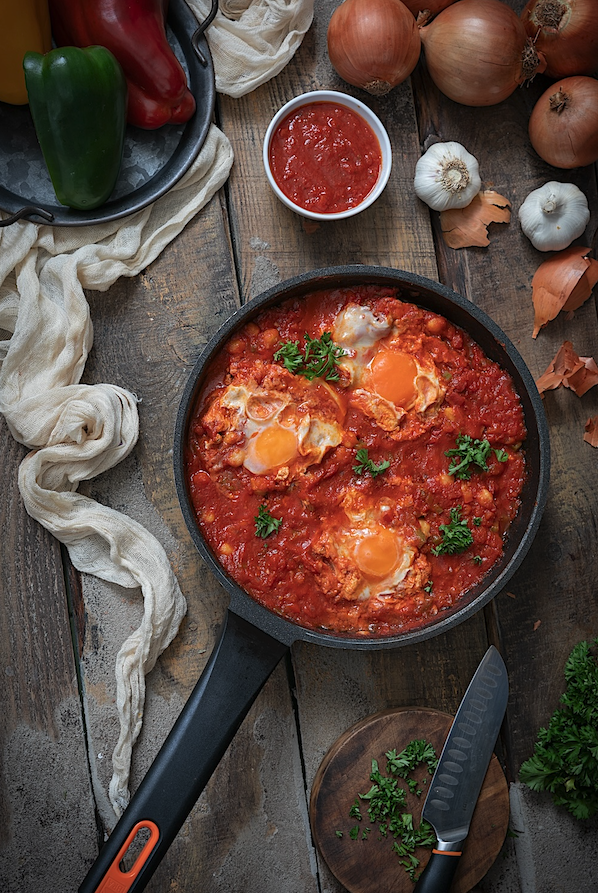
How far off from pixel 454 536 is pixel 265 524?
0.76 metres

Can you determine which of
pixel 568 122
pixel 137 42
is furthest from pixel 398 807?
→ pixel 137 42

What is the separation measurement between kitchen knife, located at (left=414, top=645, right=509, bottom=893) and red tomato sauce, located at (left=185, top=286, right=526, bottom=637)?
45 centimetres

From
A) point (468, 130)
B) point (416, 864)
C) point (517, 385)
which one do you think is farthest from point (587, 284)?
point (416, 864)

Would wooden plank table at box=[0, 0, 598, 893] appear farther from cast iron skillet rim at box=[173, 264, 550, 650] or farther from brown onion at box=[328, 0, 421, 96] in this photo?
cast iron skillet rim at box=[173, 264, 550, 650]

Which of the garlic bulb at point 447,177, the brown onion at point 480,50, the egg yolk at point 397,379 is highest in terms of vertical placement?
the brown onion at point 480,50

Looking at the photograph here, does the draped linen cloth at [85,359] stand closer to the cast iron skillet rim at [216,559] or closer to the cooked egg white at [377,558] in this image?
the cast iron skillet rim at [216,559]

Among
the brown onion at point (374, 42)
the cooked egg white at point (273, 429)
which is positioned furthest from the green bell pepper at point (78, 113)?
the cooked egg white at point (273, 429)

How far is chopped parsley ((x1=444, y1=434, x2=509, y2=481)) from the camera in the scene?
9.67 ft

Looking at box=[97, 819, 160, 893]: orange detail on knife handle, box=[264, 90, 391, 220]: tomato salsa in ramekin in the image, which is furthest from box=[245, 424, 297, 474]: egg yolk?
box=[97, 819, 160, 893]: orange detail on knife handle

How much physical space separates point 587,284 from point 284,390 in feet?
4.76

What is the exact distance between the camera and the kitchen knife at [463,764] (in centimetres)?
297

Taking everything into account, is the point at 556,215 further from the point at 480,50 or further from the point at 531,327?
the point at 480,50

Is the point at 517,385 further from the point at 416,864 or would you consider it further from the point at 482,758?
the point at 416,864

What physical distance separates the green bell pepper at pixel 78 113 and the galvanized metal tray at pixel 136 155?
14cm
